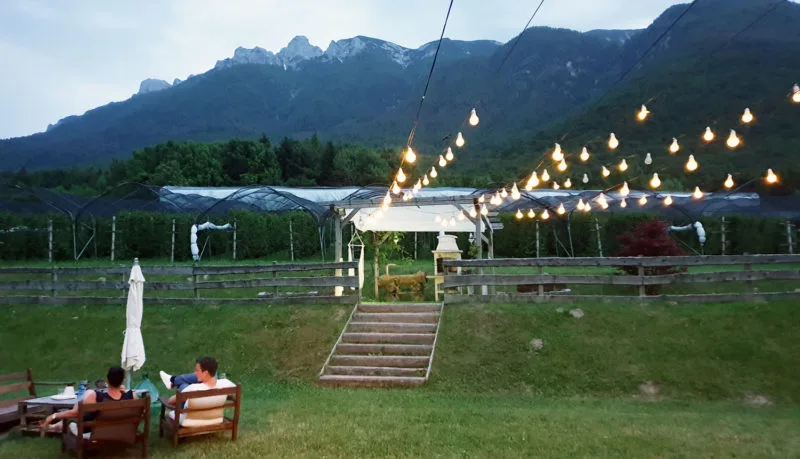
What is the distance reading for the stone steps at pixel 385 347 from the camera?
32.9 ft

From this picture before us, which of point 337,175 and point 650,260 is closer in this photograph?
point 650,260

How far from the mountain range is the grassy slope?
16.8ft

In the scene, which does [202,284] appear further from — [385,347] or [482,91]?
[482,91]

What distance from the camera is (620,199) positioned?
24781 millimetres

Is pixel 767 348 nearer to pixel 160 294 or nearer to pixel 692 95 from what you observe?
pixel 160 294

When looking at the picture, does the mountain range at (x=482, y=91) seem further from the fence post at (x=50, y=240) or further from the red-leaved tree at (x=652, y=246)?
the fence post at (x=50, y=240)

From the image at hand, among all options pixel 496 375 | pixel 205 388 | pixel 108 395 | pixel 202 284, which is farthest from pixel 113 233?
pixel 205 388

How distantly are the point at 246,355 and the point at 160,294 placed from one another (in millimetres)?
4654

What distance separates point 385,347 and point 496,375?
2267 mm

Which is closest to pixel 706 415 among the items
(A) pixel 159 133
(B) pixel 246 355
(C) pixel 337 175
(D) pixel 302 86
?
(B) pixel 246 355

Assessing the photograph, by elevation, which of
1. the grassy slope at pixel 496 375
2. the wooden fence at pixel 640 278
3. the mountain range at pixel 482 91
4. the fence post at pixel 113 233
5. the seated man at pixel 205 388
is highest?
the mountain range at pixel 482 91


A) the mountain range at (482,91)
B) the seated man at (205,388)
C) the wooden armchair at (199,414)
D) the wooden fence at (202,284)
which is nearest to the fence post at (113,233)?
the wooden fence at (202,284)

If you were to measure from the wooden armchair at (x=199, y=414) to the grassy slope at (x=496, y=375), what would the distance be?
192mm

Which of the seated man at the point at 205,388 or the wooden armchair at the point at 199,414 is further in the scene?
the seated man at the point at 205,388
